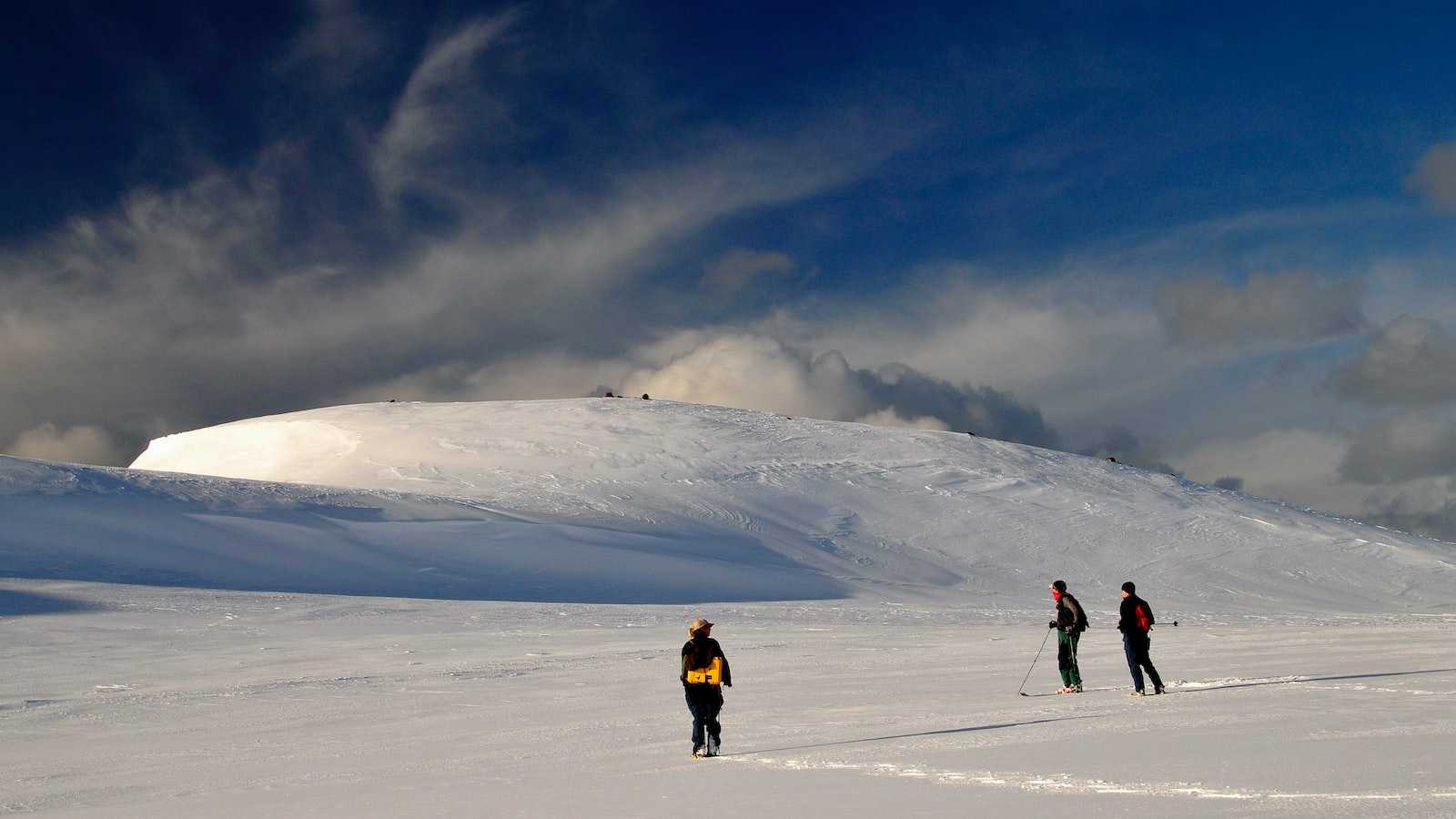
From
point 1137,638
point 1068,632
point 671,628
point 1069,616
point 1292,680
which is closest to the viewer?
point 1137,638

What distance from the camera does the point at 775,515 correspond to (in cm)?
5600

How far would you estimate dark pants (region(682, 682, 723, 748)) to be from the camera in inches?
468

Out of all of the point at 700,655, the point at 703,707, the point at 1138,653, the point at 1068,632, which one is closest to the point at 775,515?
the point at 1068,632

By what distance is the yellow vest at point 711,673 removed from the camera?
1198 centimetres

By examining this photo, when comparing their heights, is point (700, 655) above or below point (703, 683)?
above

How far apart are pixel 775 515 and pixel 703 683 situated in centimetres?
4419

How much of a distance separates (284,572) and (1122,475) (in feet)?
167

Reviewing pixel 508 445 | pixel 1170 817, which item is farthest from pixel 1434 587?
pixel 1170 817

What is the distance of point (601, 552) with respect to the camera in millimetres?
44812

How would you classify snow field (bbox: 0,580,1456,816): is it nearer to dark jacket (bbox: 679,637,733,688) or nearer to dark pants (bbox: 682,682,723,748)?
dark pants (bbox: 682,682,723,748)

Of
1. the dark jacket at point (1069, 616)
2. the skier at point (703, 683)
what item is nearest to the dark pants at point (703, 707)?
the skier at point (703, 683)

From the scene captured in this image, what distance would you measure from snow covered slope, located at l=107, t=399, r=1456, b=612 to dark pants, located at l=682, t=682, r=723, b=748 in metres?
28.5

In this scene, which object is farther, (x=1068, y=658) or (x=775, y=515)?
(x=775, y=515)

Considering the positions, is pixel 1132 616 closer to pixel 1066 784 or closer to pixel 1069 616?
pixel 1069 616
